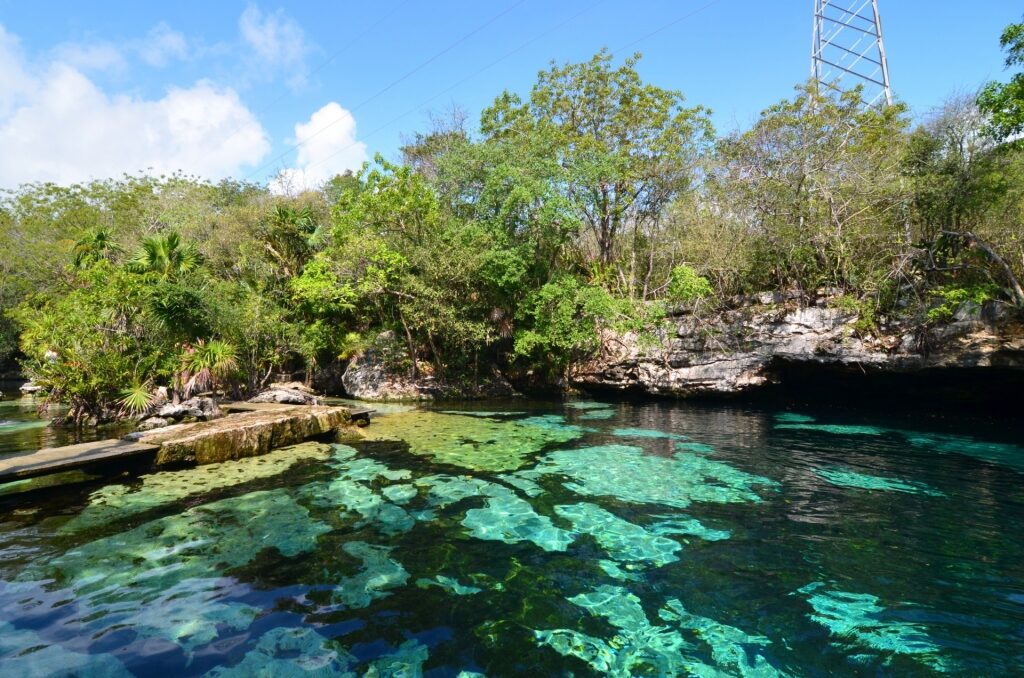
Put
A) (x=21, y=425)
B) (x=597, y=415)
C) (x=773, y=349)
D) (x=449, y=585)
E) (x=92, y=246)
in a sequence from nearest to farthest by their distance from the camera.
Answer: (x=449, y=585) → (x=21, y=425) → (x=597, y=415) → (x=773, y=349) → (x=92, y=246)

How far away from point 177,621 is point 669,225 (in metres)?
19.5

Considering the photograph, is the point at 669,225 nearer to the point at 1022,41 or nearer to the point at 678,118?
the point at 678,118

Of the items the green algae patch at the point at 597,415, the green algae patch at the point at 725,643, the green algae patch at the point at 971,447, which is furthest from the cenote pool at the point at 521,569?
the green algae patch at the point at 597,415

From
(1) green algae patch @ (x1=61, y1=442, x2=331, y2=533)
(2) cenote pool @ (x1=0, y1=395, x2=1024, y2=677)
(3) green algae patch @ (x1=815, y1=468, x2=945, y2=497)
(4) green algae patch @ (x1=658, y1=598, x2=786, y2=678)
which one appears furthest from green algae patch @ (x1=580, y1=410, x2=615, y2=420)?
(4) green algae patch @ (x1=658, y1=598, x2=786, y2=678)

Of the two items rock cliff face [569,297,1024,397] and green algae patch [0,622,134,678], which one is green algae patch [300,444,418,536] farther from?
rock cliff face [569,297,1024,397]

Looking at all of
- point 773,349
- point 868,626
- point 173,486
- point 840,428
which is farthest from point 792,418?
point 173,486

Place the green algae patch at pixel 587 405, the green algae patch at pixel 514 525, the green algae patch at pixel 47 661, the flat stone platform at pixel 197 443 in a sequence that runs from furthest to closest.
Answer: the green algae patch at pixel 587 405, the flat stone platform at pixel 197 443, the green algae patch at pixel 514 525, the green algae patch at pixel 47 661

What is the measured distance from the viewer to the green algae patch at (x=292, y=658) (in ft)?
9.83

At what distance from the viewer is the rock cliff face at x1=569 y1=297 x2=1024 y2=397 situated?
12.0 m

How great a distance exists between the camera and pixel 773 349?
15.1 meters

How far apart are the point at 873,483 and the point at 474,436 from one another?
684 centimetres

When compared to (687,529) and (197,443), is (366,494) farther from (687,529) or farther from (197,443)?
(687,529)

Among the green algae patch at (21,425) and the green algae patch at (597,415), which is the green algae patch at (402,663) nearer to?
the green algae patch at (597,415)

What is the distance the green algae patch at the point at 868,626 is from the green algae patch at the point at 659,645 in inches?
24.5
